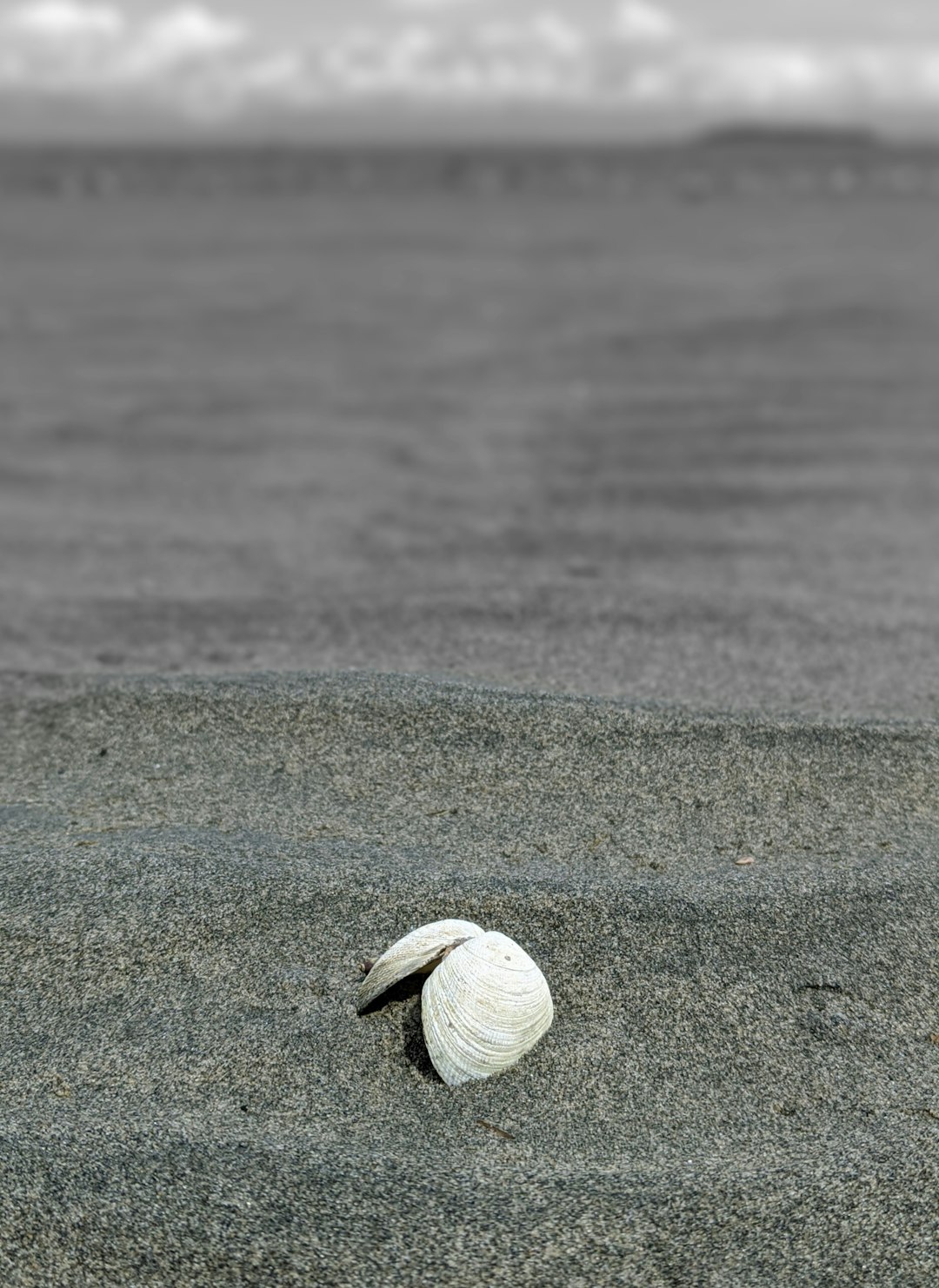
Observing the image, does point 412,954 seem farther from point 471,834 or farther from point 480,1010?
point 471,834

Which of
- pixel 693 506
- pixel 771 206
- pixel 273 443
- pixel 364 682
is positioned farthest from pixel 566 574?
pixel 771 206

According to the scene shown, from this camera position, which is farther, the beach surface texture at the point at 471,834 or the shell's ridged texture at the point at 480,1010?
the shell's ridged texture at the point at 480,1010

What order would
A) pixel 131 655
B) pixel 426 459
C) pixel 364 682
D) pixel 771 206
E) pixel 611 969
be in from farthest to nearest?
pixel 771 206 → pixel 426 459 → pixel 131 655 → pixel 364 682 → pixel 611 969

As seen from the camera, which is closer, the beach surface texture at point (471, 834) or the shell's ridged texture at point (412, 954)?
the beach surface texture at point (471, 834)

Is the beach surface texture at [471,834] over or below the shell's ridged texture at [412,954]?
below

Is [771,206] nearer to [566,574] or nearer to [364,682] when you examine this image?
[566,574]
